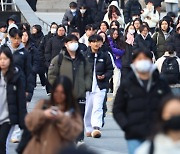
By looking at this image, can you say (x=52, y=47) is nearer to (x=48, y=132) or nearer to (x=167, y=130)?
(x=48, y=132)

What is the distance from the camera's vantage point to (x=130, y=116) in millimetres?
8781

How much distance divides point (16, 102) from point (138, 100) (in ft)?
6.18

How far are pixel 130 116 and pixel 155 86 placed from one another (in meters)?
0.38

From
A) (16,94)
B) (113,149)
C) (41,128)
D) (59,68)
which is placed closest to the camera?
(41,128)

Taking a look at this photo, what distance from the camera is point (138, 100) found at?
8781 millimetres

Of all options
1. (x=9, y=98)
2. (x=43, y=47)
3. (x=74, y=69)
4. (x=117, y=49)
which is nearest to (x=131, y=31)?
(x=43, y=47)

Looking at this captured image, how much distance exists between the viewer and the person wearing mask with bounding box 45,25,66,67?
18.1 metres

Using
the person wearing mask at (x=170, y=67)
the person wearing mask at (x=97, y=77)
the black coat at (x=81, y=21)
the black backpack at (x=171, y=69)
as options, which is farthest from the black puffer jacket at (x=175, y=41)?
the person wearing mask at (x=97, y=77)

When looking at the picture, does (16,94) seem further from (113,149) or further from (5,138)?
(113,149)

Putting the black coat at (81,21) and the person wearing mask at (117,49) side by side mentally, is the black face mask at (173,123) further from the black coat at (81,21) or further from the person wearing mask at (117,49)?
the black coat at (81,21)

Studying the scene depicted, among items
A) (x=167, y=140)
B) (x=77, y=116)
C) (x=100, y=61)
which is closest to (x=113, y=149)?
(x=100, y=61)

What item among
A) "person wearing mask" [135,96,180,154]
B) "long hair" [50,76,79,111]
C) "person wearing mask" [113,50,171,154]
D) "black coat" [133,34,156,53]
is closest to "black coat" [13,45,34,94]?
"person wearing mask" [113,50,171,154]

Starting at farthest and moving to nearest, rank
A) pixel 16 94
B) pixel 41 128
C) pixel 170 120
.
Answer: pixel 16 94 → pixel 41 128 → pixel 170 120

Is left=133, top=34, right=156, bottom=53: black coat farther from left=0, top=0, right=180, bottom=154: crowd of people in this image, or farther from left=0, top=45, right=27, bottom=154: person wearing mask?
left=0, top=45, right=27, bottom=154: person wearing mask
